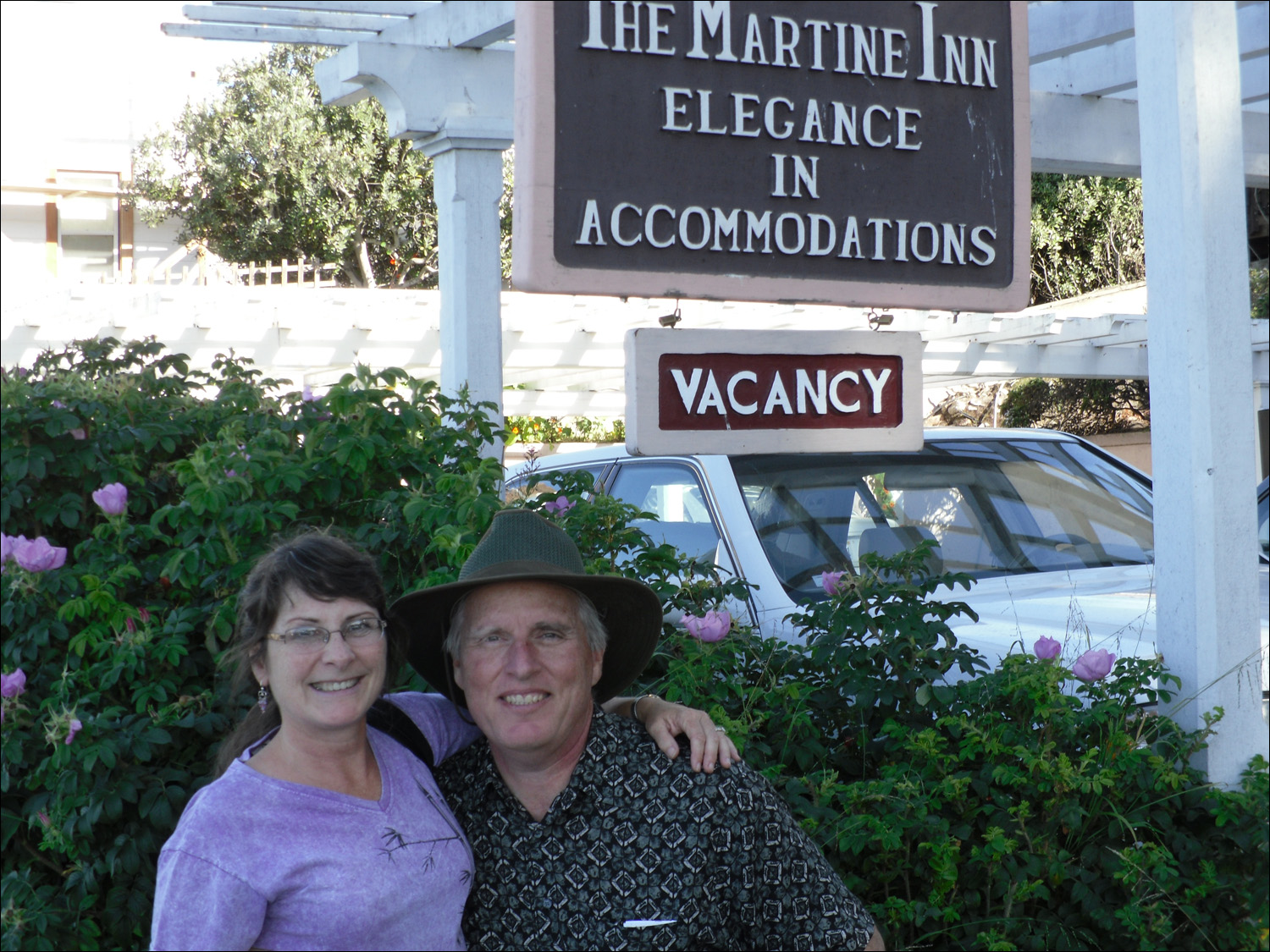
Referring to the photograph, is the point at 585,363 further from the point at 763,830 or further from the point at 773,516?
the point at 763,830

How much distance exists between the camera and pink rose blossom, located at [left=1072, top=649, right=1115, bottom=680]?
10.3 ft

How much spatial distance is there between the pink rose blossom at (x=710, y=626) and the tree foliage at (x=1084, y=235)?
57.2 ft

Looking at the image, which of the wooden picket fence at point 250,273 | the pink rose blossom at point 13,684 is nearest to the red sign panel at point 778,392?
the pink rose blossom at point 13,684

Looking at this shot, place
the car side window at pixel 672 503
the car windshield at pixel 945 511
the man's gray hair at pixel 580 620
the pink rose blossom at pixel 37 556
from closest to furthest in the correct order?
the man's gray hair at pixel 580 620 → the pink rose blossom at pixel 37 556 → the car windshield at pixel 945 511 → the car side window at pixel 672 503

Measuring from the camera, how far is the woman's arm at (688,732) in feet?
7.86

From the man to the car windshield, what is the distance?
1.77m

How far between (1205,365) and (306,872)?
2.48 m

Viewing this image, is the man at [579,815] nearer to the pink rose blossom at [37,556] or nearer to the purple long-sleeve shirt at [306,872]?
the purple long-sleeve shirt at [306,872]

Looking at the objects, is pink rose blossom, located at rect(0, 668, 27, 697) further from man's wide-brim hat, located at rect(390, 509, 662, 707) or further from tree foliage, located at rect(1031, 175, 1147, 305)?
tree foliage, located at rect(1031, 175, 1147, 305)

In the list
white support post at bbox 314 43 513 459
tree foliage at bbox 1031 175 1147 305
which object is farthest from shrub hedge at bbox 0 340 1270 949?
tree foliage at bbox 1031 175 1147 305

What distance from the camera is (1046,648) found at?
3139mm

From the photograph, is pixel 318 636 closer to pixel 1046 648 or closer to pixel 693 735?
pixel 693 735

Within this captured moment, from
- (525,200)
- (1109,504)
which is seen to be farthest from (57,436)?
(1109,504)

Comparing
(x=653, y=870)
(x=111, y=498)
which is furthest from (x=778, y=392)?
(x=111, y=498)
